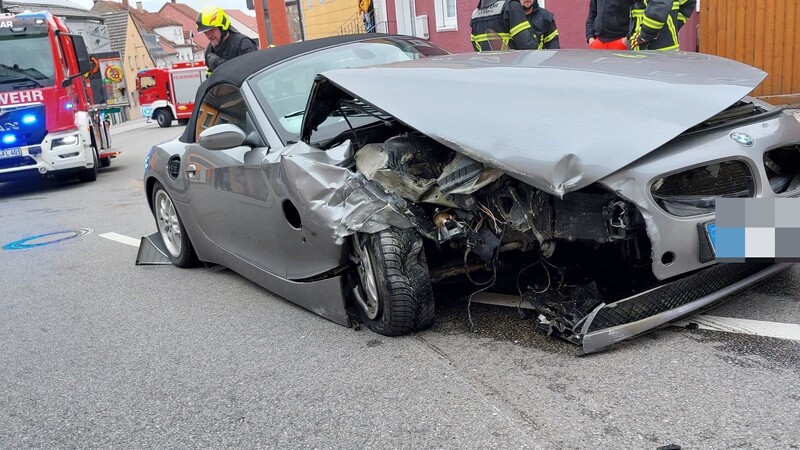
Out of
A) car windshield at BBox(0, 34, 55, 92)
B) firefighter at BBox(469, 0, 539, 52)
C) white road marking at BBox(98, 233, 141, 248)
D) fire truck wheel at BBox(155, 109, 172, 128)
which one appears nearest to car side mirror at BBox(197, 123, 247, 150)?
white road marking at BBox(98, 233, 141, 248)

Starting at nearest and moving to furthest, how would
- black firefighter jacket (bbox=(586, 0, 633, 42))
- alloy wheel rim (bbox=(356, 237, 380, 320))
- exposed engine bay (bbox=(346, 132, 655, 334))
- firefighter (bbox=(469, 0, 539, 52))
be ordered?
exposed engine bay (bbox=(346, 132, 655, 334)) → alloy wheel rim (bbox=(356, 237, 380, 320)) → black firefighter jacket (bbox=(586, 0, 633, 42)) → firefighter (bbox=(469, 0, 539, 52))

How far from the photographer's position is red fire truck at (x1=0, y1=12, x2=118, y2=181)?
11.3 metres

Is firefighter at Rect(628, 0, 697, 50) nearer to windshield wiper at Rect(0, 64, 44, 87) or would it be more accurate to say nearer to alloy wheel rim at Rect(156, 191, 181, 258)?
alloy wheel rim at Rect(156, 191, 181, 258)

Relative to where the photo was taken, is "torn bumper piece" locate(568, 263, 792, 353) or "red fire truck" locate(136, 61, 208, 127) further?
"red fire truck" locate(136, 61, 208, 127)

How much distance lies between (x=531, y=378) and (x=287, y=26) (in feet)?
136

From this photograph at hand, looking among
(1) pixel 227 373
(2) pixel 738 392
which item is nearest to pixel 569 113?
(2) pixel 738 392

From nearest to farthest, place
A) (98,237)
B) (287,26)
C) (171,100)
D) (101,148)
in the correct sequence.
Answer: (98,237)
(101,148)
(171,100)
(287,26)

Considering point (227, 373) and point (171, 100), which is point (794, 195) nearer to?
point (227, 373)

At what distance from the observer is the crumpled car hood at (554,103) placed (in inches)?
113

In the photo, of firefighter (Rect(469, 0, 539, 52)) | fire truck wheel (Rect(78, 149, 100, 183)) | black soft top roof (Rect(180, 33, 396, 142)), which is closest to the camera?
black soft top roof (Rect(180, 33, 396, 142))

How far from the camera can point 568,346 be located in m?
3.23

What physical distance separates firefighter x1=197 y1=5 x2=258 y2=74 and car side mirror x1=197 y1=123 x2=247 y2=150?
379 cm

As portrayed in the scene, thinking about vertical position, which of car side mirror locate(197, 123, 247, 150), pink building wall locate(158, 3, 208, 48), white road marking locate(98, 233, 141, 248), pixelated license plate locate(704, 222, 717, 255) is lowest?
white road marking locate(98, 233, 141, 248)

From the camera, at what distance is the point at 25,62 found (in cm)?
1154
